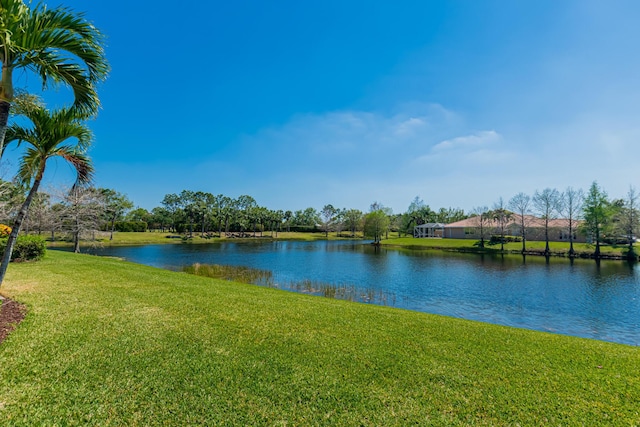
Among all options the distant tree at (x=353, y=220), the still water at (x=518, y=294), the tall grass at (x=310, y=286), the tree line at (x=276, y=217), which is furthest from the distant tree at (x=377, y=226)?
the tall grass at (x=310, y=286)

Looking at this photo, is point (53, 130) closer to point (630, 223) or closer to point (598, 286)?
point (598, 286)

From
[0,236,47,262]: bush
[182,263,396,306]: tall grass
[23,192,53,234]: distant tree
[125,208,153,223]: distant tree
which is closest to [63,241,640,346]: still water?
[182,263,396,306]: tall grass

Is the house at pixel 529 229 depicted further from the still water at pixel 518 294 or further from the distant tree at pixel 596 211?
the still water at pixel 518 294

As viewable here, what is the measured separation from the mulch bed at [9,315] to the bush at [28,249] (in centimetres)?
883

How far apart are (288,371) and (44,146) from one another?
21.5ft

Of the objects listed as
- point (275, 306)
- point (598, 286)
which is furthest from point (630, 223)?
point (275, 306)

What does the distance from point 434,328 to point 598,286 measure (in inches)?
753

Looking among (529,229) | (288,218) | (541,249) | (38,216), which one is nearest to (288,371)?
(38,216)

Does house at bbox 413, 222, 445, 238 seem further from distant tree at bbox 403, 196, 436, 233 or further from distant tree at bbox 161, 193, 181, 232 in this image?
distant tree at bbox 161, 193, 181, 232

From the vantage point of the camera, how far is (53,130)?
5.55m

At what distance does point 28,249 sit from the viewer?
13031 millimetres

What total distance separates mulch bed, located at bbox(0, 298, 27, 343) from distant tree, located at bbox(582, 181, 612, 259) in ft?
175

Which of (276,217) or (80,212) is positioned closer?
(80,212)

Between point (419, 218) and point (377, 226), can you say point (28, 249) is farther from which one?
point (419, 218)
